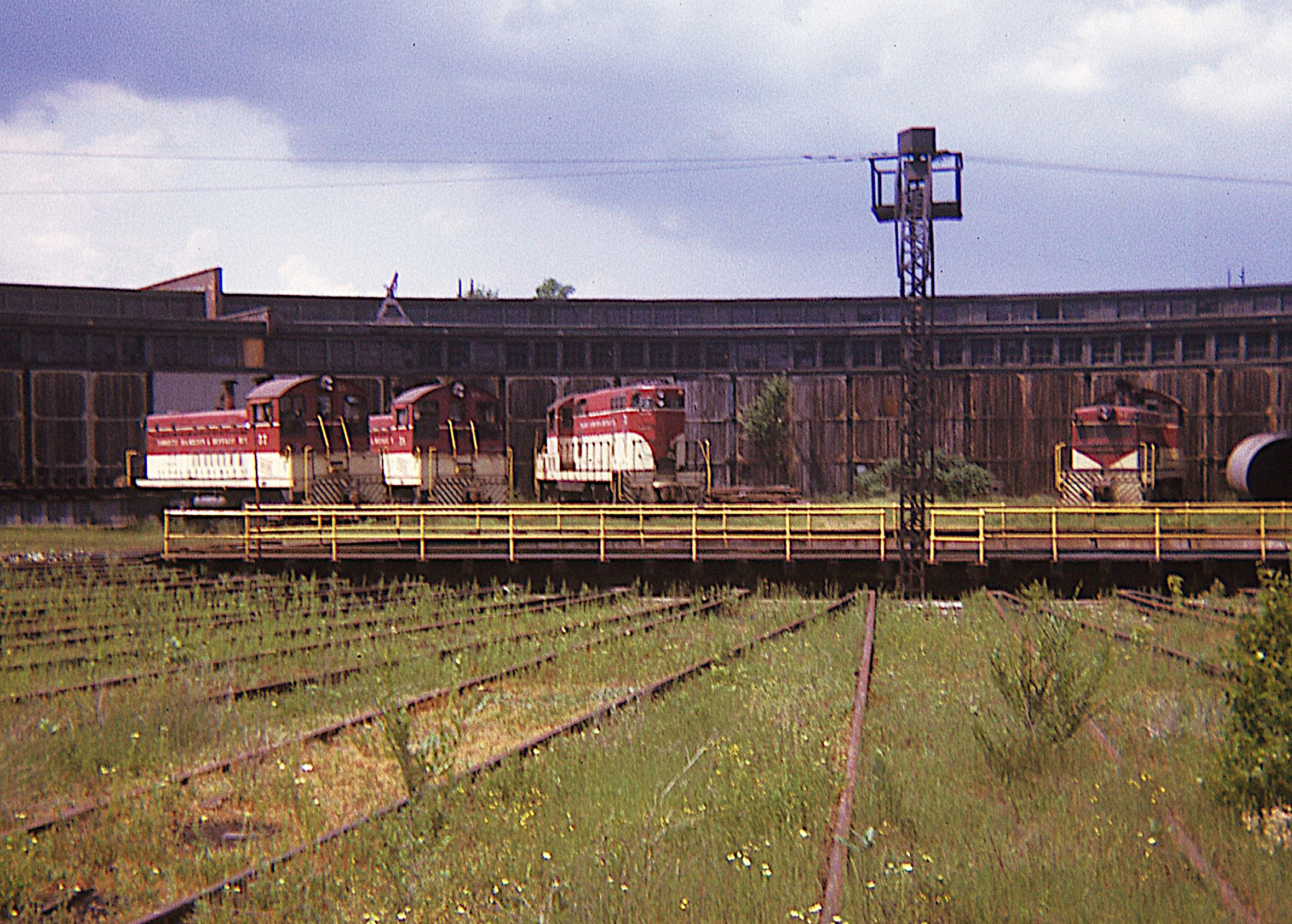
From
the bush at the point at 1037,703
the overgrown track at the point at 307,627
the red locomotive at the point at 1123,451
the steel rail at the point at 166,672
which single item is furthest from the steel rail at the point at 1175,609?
the red locomotive at the point at 1123,451

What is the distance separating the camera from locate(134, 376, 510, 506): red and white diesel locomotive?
31.2m

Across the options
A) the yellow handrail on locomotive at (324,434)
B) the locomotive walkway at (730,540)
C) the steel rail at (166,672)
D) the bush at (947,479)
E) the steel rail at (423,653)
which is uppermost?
the yellow handrail on locomotive at (324,434)

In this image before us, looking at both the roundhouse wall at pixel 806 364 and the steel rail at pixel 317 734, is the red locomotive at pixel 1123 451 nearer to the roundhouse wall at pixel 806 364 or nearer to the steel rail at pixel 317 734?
the roundhouse wall at pixel 806 364

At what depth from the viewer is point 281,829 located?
7680mm

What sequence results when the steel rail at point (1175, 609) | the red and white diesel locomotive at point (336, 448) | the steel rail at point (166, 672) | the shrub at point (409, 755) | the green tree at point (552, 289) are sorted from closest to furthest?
1. the shrub at point (409, 755)
2. the steel rail at point (166, 672)
3. the steel rail at point (1175, 609)
4. the red and white diesel locomotive at point (336, 448)
5. the green tree at point (552, 289)

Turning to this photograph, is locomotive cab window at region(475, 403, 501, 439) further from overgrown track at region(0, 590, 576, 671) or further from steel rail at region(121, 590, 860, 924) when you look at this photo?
steel rail at region(121, 590, 860, 924)

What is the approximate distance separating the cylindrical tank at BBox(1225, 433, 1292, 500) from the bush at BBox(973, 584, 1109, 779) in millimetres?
30957

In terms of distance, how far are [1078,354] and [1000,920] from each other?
130 ft

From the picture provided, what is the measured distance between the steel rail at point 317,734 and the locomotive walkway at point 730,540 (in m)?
5.27

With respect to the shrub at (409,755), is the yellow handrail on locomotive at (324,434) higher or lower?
higher

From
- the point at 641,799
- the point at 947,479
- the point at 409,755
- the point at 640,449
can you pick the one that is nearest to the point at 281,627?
the point at 409,755

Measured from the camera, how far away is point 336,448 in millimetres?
32688

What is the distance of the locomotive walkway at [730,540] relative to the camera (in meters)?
20.9

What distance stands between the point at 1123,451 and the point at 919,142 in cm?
1965
